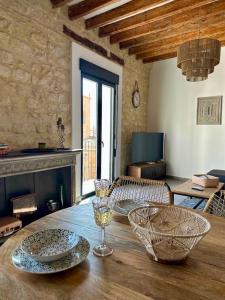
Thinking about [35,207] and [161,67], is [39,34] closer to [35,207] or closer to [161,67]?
[35,207]

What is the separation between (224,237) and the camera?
0.98m

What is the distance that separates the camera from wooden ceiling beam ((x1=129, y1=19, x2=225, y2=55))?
13.5ft

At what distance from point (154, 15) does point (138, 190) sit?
3.04 m

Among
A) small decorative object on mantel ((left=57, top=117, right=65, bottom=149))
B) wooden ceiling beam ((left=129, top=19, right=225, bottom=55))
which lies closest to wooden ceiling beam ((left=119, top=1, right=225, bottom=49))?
wooden ceiling beam ((left=129, top=19, right=225, bottom=55))

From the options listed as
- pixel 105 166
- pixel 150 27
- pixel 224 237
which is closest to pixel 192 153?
pixel 105 166

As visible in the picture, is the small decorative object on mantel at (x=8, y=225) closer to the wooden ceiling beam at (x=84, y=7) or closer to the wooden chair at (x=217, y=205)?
A: the wooden chair at (x=217, y=205)

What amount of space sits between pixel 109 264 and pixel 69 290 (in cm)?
17

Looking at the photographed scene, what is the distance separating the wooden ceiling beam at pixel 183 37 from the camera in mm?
4104

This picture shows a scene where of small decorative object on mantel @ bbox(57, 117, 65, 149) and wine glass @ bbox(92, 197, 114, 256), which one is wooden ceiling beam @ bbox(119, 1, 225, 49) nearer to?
small decorative object on mantel @ bbox(57, 117, 65, 149)

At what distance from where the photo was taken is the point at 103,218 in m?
0.90

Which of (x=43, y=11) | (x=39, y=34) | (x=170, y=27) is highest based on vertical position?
(x=170, y=27)

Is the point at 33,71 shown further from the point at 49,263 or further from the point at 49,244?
the point at 49,263

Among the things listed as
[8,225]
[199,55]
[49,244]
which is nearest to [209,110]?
[199,55]

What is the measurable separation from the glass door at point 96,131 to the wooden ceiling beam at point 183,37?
118 cm
